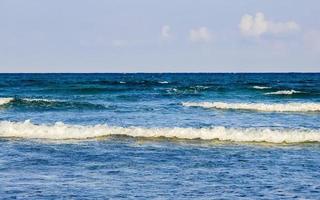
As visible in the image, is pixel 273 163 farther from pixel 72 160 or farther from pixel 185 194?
pixel 72 160

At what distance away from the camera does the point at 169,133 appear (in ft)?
56.8

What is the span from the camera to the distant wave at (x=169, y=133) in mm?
16672

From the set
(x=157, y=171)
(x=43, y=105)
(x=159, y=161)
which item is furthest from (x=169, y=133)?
(x=43, y=105)

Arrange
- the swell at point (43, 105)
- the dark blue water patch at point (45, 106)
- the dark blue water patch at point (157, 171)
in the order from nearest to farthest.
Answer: the dark blue water patch at point (157, 171)
the dark blue water patch at point (45, 106)
the swell at point (43, 105)

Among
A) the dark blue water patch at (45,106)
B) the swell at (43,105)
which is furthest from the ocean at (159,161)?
the swell at (43,105)

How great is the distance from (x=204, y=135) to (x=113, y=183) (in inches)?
263

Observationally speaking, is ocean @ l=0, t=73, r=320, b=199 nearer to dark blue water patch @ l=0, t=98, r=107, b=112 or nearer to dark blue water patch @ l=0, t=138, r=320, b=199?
dark blue water patch @ l=0, t=138, r=320, b=199

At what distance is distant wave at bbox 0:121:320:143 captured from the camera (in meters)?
16.7

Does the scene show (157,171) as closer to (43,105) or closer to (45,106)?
(45,106)

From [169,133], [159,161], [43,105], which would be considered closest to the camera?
[159,161]

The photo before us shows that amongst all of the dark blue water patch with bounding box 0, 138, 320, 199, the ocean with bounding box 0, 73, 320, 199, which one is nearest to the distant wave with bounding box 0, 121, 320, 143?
the ocean with bounding box 0, 73, 320, 199

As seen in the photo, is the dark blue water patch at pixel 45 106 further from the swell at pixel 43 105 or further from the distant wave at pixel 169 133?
the distant wave at pixel 169 133

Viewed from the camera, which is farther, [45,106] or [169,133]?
[45,106]

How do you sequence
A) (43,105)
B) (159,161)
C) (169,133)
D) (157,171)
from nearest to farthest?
(157,171), (159,161), (169,133), (43,105)
